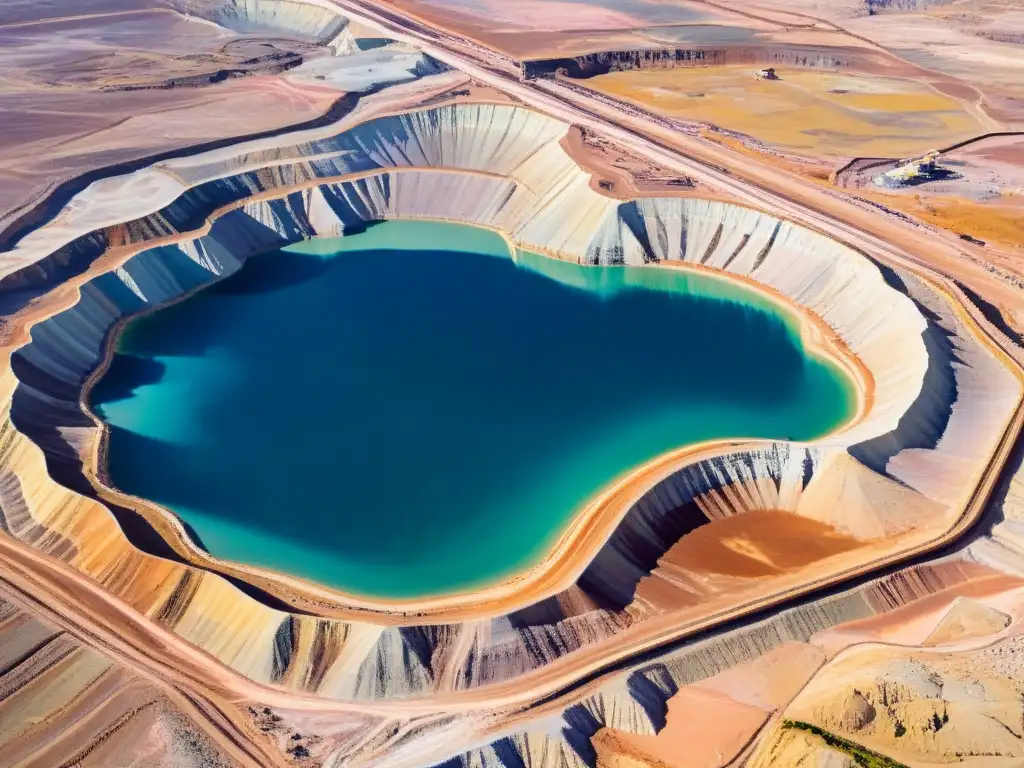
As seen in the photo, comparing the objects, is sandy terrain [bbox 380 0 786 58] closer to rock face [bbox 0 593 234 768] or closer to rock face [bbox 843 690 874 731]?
rock face [bbox 0 593 234 768]

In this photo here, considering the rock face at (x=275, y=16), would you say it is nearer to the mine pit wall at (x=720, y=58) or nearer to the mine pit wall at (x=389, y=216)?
the mine pit wall at (x=720, y=58)

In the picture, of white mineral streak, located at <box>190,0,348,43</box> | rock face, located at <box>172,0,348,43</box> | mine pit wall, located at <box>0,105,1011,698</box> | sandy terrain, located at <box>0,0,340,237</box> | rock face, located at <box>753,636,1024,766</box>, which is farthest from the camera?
rock face, located at <box>172,0,348,43</box>

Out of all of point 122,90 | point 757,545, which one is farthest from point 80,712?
point 122,90

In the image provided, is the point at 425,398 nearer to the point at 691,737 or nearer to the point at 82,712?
the point at 82,712

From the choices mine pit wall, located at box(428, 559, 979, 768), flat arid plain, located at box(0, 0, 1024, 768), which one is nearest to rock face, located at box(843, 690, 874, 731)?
flat arid plain, located at box(0, 0, 1024, 768)

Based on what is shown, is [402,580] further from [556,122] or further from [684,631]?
[556,122]

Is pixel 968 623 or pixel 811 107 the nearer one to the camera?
pixel 968 623

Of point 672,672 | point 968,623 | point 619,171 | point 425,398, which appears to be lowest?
point 672,672

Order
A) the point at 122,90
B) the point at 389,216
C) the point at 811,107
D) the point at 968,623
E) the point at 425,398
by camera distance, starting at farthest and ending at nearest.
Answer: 1. the point at 122,90
2. the point at 811,107
3. the point at 389,216
4. the point at 425,398
5. the point at 968,623
